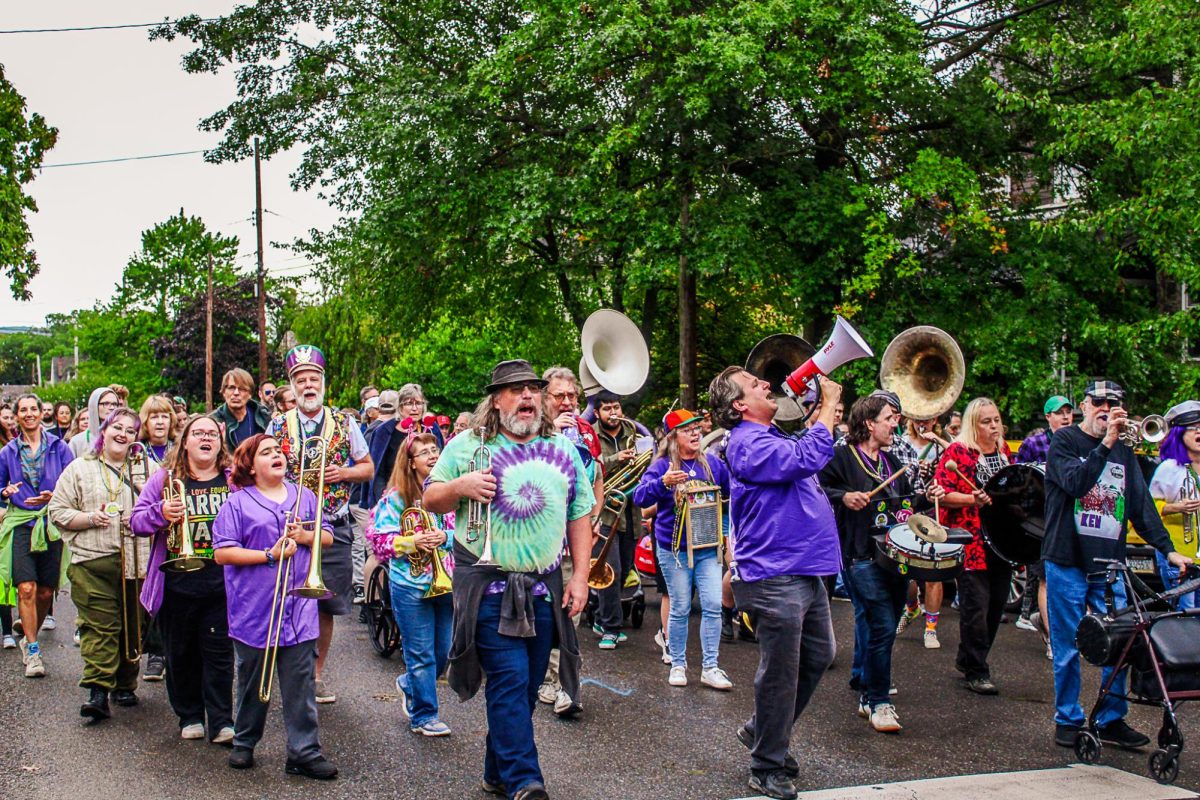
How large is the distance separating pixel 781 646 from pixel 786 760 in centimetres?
57

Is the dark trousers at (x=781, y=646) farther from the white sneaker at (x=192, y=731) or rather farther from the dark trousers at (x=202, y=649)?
the white sneaker at (x=192, y=731)

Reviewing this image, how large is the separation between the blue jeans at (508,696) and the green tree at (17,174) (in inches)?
817

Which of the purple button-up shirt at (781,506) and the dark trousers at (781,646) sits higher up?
the purple button-up shirt at (781,506)

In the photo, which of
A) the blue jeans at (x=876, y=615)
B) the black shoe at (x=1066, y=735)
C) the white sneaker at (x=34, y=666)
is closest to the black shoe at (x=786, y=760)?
the blue jeans at (x=876, y=615)

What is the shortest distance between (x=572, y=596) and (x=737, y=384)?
137 centimetres

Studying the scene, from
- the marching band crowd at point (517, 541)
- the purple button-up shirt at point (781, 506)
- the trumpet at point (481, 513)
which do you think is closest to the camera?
the trumpet at point (481, 513)

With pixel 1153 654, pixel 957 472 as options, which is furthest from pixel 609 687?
pixel 1153 654

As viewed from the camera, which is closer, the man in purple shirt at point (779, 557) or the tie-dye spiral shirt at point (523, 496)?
the tie-dye spiral shirt at point (523, 496)

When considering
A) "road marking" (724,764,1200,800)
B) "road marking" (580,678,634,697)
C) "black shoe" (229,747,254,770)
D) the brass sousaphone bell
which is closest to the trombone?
"black shoe" (229,747,254,770)

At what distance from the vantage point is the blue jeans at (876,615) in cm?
654

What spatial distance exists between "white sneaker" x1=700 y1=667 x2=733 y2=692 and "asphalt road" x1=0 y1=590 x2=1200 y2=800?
0.26 feet

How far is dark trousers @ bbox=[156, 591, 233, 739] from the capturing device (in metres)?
6.20

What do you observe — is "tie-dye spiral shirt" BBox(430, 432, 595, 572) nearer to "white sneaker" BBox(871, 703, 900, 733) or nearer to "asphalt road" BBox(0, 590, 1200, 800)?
"asphalt road" BBox(0, 590, 1200, 800)

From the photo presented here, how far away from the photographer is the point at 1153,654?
5.54 metres
